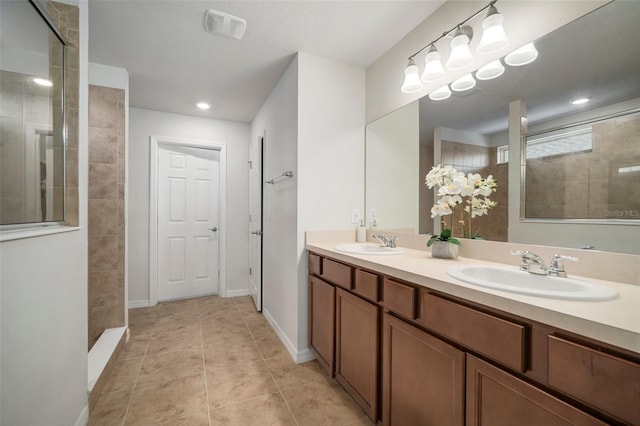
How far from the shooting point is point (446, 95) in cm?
166

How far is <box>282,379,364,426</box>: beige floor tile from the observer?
1.48m

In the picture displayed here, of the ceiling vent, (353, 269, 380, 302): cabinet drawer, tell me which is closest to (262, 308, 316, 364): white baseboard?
(353, 269, 380, 302): cabinet drawer

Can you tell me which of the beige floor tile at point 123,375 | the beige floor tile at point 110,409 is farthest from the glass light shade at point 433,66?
the beige floor tile at point 123,375

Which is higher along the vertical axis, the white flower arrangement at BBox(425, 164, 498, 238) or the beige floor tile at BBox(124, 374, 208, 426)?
the white flower arrangement at BBox(425, 164, 498, 238)

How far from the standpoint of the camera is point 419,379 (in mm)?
1072

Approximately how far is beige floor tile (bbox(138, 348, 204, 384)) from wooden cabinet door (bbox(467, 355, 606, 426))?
181 centimetres

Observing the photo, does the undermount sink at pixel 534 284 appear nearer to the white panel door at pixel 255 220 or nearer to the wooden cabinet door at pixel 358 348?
the wooden cabinet door at pixel 358 348

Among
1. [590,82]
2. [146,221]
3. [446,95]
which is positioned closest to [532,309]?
[590,82]

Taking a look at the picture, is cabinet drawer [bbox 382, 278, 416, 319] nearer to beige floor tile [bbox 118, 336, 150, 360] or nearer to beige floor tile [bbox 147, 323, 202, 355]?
beige floor tile [bbox 147, 323, 202, 355]

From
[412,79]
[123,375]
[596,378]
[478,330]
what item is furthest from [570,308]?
[123,375]

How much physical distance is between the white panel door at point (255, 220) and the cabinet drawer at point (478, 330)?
7.53ft

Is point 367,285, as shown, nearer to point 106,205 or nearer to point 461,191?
point 461,191

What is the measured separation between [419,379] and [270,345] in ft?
5.15

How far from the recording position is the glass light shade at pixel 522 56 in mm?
1227
